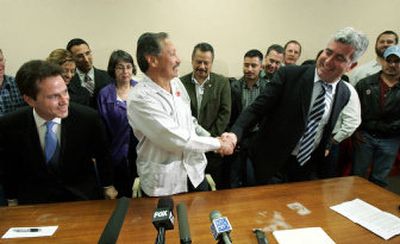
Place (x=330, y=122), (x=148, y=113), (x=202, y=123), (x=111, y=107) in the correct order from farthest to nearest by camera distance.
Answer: (x=202, y=123), (x=111, y=107), (x=330, y=122), (x=148, y=113)

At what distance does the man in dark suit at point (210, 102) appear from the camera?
3273 millimetres

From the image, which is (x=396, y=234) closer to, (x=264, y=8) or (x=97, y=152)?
(x=97, y=152)

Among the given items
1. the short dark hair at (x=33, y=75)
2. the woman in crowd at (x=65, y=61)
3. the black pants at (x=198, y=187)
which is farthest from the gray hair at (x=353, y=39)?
the woman in crowd at (x=65, y=61)

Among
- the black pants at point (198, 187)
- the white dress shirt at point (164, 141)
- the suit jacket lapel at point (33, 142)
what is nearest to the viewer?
the white dress shirt at point (164, 141)

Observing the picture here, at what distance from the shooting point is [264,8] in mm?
4156

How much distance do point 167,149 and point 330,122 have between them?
4.01 ft

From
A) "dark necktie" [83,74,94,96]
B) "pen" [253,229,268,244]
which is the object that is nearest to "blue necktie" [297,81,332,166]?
"pen" [253,229,268,244]

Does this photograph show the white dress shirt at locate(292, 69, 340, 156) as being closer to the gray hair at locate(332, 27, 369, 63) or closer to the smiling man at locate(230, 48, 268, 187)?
the gray hair at locate(332, 27, 369, 63)

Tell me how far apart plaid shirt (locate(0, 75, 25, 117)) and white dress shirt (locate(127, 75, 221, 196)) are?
1604 millimetres

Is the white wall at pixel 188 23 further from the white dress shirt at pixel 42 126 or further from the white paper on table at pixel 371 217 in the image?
the white paper on table at pixel 371 217

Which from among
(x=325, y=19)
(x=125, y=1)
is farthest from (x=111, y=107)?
(x=325, y=19)

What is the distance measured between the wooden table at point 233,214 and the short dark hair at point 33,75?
68 cm

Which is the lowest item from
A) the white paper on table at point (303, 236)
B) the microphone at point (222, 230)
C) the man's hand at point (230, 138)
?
the white paper on table at point (303, 236)

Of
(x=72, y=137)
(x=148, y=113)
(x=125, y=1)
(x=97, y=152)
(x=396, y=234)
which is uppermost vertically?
(x=125, y=1)
